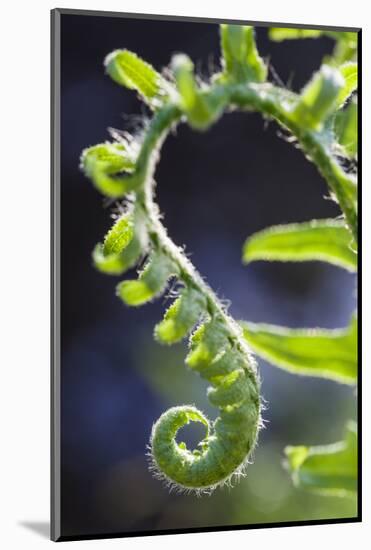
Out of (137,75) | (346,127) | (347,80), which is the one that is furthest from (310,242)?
(137,75)

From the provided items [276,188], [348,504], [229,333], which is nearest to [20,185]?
[229,333]

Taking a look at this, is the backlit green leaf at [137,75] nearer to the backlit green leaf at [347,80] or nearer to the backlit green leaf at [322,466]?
the backlit green leaf at [347,80]

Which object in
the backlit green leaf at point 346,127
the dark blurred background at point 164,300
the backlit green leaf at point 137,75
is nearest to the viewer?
the backlit green leaf at point 137,75

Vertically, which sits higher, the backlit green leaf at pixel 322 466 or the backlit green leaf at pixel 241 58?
the backlit green leaf at pixel 241 58

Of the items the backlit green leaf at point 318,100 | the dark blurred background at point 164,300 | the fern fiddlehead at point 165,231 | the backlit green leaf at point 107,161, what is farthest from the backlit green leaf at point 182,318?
the dark blurred background at point 164,300

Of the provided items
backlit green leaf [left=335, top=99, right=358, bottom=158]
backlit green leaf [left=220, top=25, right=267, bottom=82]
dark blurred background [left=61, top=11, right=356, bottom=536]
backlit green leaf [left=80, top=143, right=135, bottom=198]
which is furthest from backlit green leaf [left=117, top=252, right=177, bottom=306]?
dark blurred background [left=61, top=11, right=356, bottom=536]

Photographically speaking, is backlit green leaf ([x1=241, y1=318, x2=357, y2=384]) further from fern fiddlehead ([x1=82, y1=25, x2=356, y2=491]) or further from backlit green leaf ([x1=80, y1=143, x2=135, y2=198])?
backlit green leaf ([x1=80, y1=143, x2=135, y2=198])

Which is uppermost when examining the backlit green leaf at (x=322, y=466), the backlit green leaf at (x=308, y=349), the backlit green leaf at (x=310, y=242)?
the backlit green leaf at (x=310, y=242)

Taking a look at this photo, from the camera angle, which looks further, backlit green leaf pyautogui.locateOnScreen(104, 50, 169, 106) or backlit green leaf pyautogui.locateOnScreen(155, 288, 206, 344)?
backlit green leaf pyautogui.locateOnScreen(104, 50, 169, 106)
